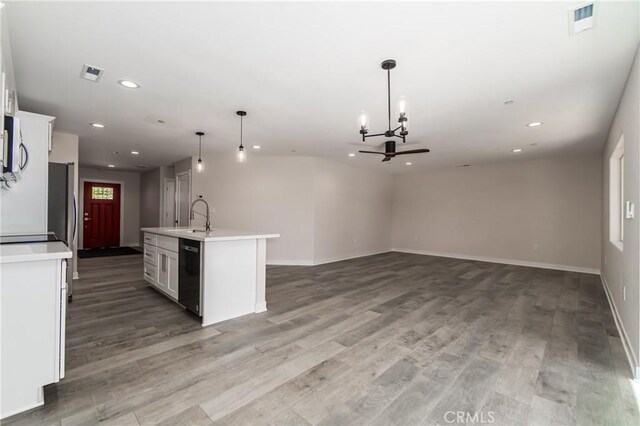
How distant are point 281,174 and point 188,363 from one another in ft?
14.9

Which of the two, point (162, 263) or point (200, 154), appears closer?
point (162, 263)

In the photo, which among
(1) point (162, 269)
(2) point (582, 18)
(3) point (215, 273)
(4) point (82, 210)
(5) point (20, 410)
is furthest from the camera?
(4) point (82, 210)

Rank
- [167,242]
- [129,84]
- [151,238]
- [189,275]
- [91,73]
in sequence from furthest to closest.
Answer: [151,238] → [167,242] → [189,275] → [129,84] → [91,73]

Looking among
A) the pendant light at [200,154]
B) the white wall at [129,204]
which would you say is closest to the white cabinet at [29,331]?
the pendant light at [200,154]

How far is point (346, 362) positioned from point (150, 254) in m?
3.32

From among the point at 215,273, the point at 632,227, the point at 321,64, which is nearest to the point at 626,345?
the point at 632,227

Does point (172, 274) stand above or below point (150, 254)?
below

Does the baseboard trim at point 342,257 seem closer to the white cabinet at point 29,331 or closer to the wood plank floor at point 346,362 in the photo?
the wood plank floor at point 346,362

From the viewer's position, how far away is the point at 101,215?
8.48 metres

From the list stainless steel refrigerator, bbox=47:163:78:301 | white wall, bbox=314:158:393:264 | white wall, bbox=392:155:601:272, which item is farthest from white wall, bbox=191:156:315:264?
white wall, bbox=392:155:601:272

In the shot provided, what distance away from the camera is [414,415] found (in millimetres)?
1659

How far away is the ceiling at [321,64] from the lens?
6.01ft

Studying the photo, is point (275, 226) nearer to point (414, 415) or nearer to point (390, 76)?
point (390, 76)

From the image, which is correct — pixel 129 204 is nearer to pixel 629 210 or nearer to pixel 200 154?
pixel 200 154
